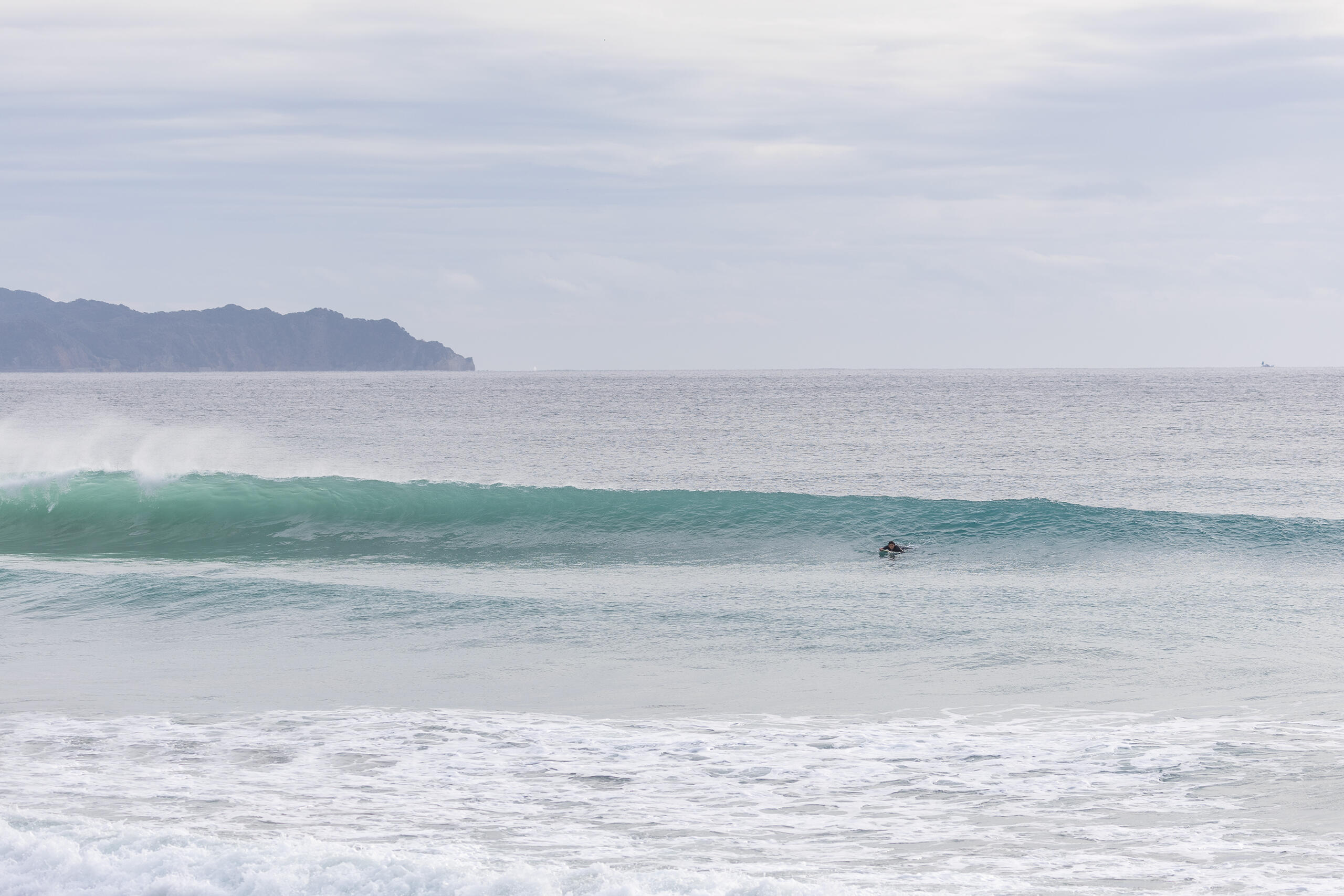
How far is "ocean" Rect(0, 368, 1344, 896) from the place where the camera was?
19.2 ft

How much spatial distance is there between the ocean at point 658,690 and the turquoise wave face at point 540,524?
0.35ft

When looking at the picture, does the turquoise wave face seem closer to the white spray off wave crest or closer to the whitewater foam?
the white spray off wave crest

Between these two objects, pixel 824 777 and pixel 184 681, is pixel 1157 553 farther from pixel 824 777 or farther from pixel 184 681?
pixel 184 681

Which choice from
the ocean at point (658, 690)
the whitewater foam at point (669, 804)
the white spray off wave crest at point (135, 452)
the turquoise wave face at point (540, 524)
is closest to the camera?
the whitewater foam at point (669, 804)

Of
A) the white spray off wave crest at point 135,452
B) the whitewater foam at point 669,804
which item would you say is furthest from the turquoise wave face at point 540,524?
the whitewater foam at point 669,804

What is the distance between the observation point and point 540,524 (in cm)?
2206

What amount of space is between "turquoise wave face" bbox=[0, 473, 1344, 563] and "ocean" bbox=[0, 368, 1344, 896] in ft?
0.35

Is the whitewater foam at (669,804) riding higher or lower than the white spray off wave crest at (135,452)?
lower

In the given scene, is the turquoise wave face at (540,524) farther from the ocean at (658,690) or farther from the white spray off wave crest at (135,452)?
the white spray off wave crest at (135,452)

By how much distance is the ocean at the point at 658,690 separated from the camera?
5.86 metres

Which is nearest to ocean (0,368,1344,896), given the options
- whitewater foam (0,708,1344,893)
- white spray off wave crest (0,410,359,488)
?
whitewater foam (0,708,1344,893)

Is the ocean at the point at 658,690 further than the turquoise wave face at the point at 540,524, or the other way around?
the turquoise wave face at the point at 540,524

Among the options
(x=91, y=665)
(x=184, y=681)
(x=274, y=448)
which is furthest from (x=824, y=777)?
(x=274, y=448)

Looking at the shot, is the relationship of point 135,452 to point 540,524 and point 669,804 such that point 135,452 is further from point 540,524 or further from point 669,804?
point 669,804
